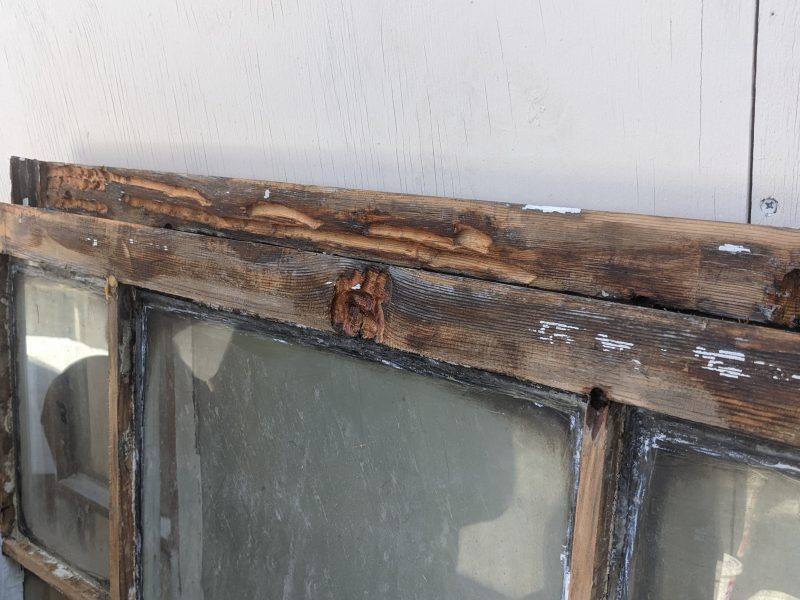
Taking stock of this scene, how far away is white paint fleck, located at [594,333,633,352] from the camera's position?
23.0 inches

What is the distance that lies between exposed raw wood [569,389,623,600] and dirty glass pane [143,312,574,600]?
0.05 m

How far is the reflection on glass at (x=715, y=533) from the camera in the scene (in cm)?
58

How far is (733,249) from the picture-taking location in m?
0.55

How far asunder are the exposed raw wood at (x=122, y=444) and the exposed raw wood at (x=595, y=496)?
2.23ft

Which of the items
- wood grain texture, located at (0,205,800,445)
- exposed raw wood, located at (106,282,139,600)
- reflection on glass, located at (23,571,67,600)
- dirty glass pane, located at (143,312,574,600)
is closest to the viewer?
wood grain texture, located at (0,205,800,445)

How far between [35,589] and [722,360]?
4.51ft

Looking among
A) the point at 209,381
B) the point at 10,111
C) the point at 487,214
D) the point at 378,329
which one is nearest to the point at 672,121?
the point at 487,214

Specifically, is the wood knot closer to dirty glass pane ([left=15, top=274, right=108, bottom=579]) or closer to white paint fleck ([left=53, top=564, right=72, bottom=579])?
dirty glass pane ([left=15, top=274, right=108, bottom=579])

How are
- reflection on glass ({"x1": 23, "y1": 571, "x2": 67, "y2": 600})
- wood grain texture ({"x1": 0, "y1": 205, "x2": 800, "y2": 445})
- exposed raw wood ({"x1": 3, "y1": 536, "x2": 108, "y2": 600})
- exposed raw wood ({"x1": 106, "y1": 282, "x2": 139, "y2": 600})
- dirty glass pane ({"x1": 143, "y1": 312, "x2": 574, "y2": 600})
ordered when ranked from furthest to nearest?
reflection on glass ({"x1": 23, "y1": 571, "x2": 67, "y2": 600}) → exposed raw wood ({"x1": 3, "y1": 536, "x2": 108, "y2": 600}) → exposed raw wood ({"x1": 106, "y1": 282, "x2": 139, "y2": 600}) → dirty glass pane ({"x1": 143, "y1": 312, "x2": 574, "y2": 600}) → wood grain texture ({"x1": 0, "y1": 205, "x2": 800, "y2": 445})

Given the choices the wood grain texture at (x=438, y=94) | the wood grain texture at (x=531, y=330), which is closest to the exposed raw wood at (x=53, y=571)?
the wood grain texture at (x=531, y=330)

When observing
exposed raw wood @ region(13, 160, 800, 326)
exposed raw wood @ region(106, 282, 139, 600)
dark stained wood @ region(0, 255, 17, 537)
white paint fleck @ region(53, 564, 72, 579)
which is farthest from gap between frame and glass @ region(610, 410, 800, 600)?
dark stained wood @ region(0, 255, 17, 537)

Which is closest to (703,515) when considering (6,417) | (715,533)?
(715,533)

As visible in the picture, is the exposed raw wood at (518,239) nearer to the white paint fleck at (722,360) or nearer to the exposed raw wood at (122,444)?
the white paint fleck at (722,360)

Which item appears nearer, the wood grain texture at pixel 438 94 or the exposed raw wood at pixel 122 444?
the wood grain texture at pixel 438 94
